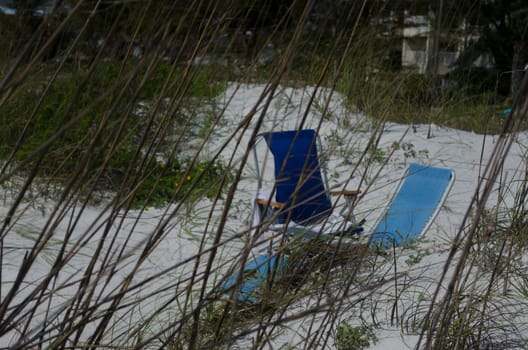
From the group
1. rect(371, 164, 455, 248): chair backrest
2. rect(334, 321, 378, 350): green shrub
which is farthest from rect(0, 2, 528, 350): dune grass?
rect(371, 164, 455, 248): chair backrest

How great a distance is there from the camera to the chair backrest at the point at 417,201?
380cm

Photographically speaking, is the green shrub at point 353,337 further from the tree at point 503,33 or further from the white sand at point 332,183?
the tree at point 503,33

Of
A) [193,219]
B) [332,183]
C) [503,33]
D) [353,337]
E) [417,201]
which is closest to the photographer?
[353,337]

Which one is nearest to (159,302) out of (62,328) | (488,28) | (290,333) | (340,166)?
(290,333)

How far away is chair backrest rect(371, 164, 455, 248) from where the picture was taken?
380cm

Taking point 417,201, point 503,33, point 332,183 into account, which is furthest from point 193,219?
point 503,33

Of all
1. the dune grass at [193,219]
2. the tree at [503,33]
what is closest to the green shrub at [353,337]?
the dune grass at [193,219]

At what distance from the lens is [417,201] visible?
13.4 feet

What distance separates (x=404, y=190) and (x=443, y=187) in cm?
24

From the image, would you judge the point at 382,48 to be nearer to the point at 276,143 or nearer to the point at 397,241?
the point at 276,143

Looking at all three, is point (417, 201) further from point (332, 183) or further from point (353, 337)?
point (353, 337)

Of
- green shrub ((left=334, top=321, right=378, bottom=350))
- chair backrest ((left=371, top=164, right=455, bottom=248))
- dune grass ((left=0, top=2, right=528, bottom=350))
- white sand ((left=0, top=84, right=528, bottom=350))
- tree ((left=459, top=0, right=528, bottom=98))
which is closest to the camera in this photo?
dune grass ((left=0, top=2, right=528, bottom=350))

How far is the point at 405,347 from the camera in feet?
6.77

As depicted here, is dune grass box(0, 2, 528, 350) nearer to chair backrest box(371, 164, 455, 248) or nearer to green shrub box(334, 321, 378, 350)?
green shrub box(334, 321, 378, 350)
